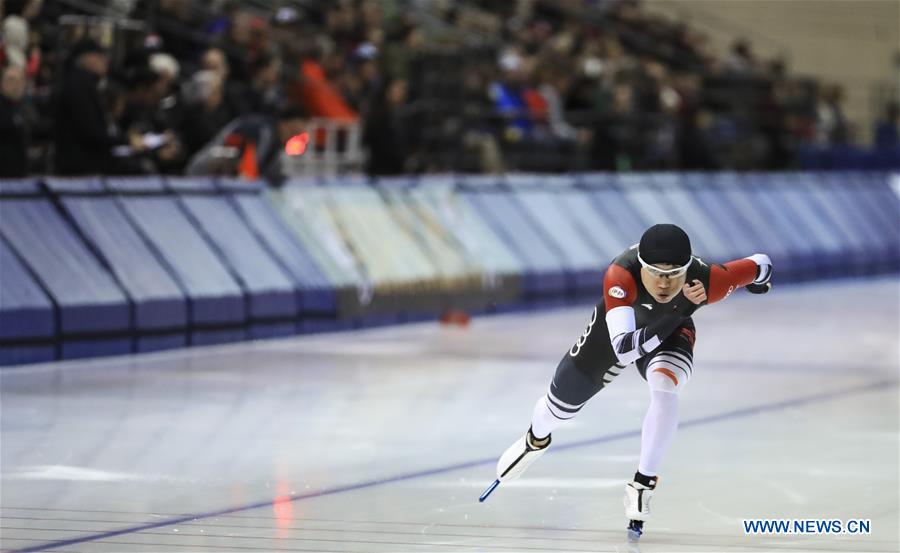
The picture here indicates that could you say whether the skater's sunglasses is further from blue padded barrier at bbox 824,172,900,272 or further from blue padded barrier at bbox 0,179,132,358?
blue padded barrier at bbox 824,172,900,272

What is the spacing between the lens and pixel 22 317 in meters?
10.9

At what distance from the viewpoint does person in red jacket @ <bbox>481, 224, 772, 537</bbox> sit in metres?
5.95

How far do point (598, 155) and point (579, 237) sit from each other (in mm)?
2081

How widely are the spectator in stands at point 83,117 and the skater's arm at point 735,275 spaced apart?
6.73m

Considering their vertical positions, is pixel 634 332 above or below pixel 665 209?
above

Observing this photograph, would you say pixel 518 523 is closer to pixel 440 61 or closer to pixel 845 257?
pixel 440 61

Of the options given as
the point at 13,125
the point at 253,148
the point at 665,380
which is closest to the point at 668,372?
the point at 665,380

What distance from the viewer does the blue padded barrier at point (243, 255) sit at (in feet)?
42.4

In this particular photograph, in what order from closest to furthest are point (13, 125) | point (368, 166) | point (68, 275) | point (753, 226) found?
point (68, 275) → point (13, 125) → point (368, 166) → point (753, 226)

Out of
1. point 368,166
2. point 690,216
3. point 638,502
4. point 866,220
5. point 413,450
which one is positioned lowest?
point 866,220

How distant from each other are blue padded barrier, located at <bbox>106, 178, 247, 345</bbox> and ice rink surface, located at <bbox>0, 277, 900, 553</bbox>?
Answer: 0.25 m

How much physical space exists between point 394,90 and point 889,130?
13.0 metres

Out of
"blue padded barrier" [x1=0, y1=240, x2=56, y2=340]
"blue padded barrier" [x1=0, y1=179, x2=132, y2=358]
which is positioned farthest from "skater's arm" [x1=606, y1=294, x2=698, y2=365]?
"blue padded barrier" [x1=0, y1=179, x2=132, y2=358]

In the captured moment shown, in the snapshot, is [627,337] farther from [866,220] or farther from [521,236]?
[866,220]
